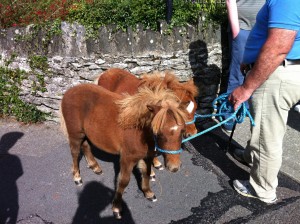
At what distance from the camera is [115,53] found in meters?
5.00

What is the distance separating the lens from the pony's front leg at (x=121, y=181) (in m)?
3.44

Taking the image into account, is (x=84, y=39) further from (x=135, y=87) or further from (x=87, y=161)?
(x=87, y=161)

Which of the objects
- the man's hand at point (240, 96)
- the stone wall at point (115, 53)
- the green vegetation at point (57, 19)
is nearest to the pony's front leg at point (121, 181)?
the man's hand at point (240, 96)

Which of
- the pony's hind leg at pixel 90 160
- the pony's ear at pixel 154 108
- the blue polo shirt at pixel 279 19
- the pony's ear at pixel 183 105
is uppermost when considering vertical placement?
the blue polo shirt at pixel 279 19

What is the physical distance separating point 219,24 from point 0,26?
404cm

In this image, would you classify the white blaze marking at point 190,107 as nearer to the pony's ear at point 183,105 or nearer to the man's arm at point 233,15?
the pony's ear at point 183,105

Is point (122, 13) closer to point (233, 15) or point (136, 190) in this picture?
point (233, 15)

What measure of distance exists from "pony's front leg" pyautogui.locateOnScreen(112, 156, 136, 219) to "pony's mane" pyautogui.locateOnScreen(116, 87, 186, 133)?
47 centimetres

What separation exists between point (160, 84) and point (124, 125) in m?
0.63

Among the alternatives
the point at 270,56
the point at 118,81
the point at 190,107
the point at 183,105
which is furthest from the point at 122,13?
the point at 270,56

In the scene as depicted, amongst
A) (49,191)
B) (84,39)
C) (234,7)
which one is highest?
(234,7)

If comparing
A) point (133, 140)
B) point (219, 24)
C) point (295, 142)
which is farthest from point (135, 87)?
point (295, 142)

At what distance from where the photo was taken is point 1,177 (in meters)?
4.28

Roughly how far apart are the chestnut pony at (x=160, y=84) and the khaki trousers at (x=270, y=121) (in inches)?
29.2
